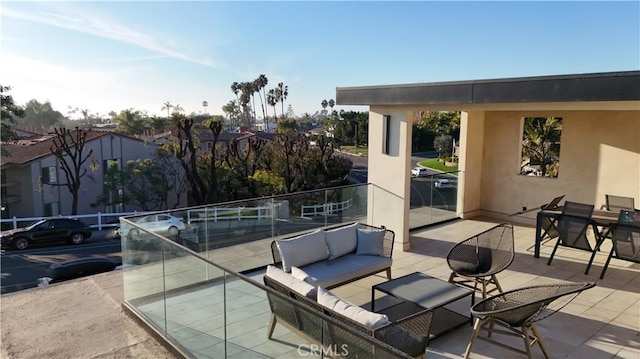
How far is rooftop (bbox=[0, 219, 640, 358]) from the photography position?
3791 mm

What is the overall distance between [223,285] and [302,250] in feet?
4.89

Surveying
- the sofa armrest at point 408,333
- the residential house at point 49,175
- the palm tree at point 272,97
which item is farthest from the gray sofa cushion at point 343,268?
the palm tree at point 272,97

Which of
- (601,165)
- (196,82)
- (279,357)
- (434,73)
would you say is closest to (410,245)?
(601,165)

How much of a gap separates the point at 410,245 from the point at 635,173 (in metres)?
4.06

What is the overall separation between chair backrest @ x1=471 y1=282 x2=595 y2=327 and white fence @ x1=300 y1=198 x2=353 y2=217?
12.2ft

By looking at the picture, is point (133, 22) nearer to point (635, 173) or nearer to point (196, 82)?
point (635, 173)

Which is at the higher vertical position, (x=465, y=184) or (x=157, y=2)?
(x=157, y=2)

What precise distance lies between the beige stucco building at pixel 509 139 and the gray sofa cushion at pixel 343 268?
2.08 meters

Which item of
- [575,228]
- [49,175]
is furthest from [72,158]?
[575,228]

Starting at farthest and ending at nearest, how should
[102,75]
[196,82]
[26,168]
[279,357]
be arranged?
[196,82] → [102,75] → [26,168] → [279,357]

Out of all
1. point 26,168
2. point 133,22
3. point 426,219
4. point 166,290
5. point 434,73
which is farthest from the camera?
point 26,168

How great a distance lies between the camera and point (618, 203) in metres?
7.24

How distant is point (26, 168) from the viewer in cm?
2577

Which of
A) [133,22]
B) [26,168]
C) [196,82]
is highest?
[196,82]
